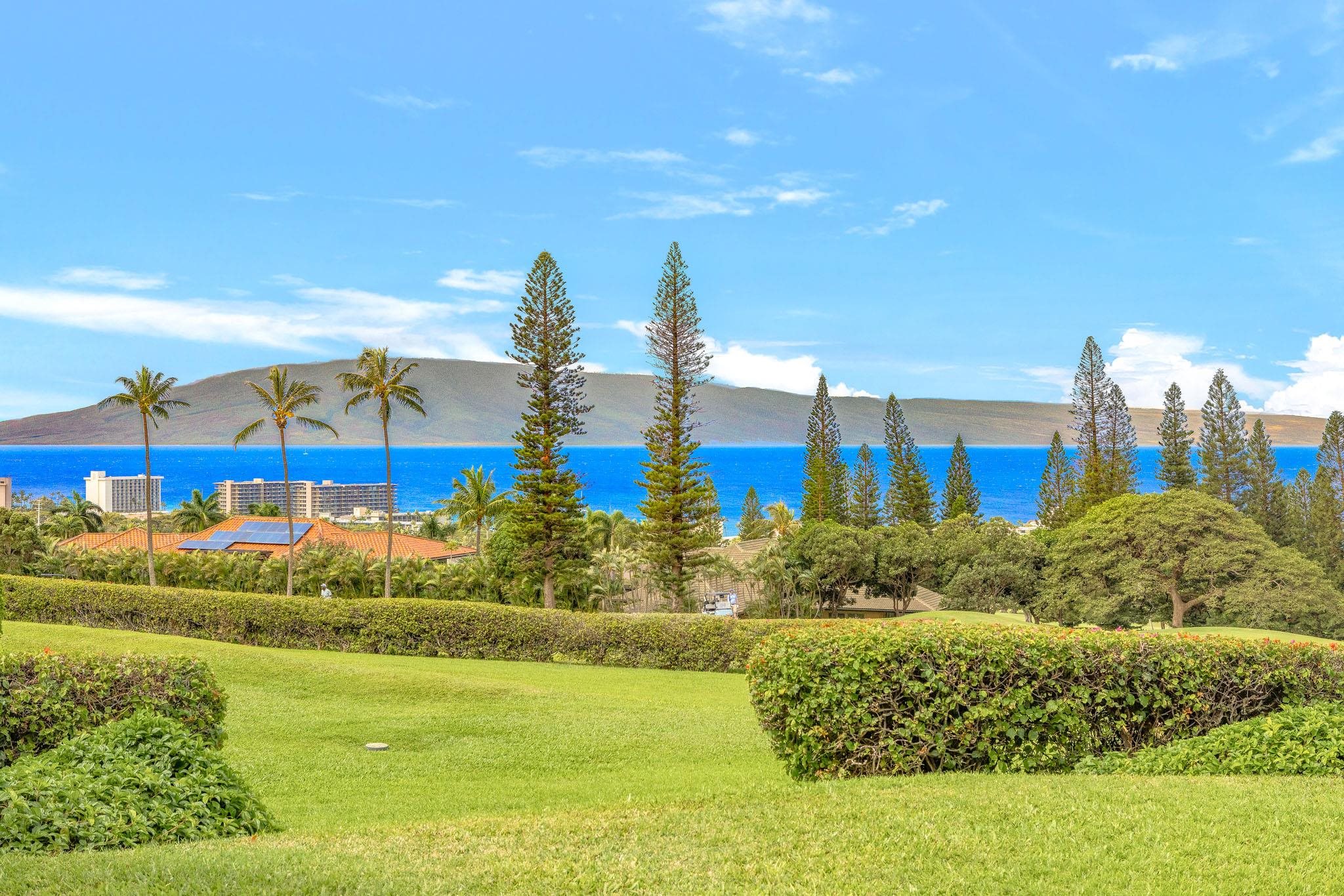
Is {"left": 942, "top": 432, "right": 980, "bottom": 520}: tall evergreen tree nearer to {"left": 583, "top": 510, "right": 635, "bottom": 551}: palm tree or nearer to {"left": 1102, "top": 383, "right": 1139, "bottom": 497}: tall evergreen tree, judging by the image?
Result: {"left": 1102, "top": 383, "right": 1139, "bottom": 497}: tall evergreen tree

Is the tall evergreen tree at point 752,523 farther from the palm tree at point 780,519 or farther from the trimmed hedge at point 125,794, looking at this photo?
the trimmed hedge at point 125,794

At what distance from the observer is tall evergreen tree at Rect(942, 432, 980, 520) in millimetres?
46969

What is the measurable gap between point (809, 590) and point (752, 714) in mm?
26207

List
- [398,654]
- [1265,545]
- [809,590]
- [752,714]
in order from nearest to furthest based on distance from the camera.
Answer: [752,714] → [398,654] → [1265,545] → [809,590]

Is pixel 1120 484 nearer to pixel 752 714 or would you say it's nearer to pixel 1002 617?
pixel 1002 617

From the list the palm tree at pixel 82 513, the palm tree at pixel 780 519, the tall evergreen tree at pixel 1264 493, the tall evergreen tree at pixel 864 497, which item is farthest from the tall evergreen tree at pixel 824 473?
the palm tree at pixel 82 513

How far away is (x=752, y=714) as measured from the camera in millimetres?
10672

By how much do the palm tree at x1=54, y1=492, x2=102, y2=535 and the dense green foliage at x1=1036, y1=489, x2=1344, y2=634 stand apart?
4661 cm

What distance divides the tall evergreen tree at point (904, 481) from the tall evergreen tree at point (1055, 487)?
5.81m

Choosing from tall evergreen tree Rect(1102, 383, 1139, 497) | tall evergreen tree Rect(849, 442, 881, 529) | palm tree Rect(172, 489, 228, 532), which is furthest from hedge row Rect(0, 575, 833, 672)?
palm tree Rect(172, 489, 228, 532)

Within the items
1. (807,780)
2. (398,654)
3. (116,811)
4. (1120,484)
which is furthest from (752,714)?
(1120,484)

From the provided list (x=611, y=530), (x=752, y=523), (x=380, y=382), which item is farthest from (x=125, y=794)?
(x=752, y=523)

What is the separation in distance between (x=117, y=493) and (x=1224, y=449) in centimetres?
11603

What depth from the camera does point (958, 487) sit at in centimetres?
4788
